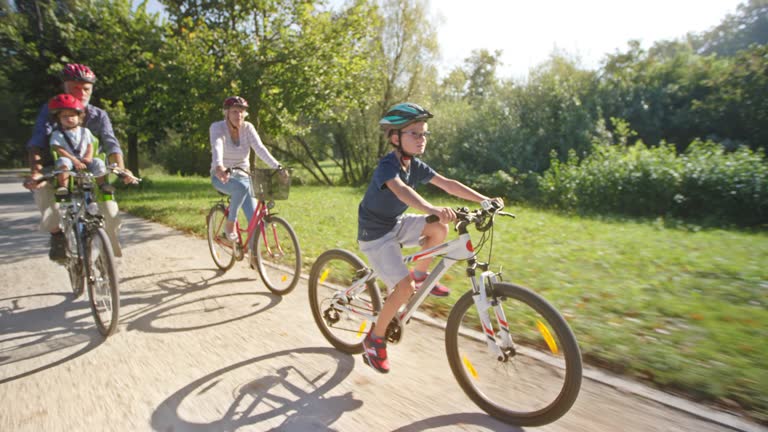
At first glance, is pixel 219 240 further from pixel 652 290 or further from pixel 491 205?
pixel 652 290

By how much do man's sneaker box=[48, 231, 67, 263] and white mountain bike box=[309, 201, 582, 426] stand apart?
3.34 m

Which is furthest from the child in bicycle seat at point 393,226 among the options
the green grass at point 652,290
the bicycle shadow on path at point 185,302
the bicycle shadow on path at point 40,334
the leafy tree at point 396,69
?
the leafy tree at point 396,69

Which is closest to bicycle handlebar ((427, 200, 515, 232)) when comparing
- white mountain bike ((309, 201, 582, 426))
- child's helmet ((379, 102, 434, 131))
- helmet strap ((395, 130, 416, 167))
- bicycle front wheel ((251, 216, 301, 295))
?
white mountain bike ((309, 201, 582, 426))

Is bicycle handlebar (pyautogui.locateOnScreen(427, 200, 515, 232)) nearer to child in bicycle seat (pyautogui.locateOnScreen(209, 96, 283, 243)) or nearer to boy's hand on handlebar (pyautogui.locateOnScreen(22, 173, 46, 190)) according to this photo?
child in bicycle seat (pyautogui.locateOnScreen(209, 96, 283, 243))

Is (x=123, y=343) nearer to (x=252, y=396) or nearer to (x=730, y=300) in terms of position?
(x=252, y=396)

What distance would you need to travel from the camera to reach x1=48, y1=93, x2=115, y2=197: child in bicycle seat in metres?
3.78

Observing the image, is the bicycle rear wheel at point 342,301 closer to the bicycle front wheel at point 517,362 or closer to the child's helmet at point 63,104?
the bicycle front wheel at point 517,362

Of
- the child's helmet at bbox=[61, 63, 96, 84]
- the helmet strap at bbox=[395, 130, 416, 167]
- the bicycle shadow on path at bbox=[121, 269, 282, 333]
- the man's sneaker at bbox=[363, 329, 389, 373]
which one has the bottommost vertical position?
the bicycle shadow on path at bbox=[121, 269, 282, 333]

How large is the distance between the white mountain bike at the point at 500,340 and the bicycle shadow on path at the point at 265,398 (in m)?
0.54

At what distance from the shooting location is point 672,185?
32.4 ft

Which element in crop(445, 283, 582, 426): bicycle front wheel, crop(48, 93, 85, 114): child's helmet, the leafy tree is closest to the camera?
crop(445, 283, 582, 426): bicycle front wheel

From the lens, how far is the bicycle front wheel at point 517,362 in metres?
2.23

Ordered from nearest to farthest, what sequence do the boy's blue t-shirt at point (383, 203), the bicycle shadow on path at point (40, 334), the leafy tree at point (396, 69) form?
the boy's blue t-shirt at point (383, 203)
the bicycle shadow on path at point (40, 334)
the leafy tree at point (396, 69)

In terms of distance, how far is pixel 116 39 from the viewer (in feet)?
44.6
